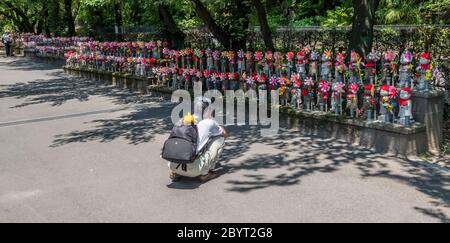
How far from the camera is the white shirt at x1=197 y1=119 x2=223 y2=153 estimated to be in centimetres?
677

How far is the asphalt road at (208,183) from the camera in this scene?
577 cm

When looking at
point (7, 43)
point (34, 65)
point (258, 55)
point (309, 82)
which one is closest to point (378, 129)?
point (309, 82)

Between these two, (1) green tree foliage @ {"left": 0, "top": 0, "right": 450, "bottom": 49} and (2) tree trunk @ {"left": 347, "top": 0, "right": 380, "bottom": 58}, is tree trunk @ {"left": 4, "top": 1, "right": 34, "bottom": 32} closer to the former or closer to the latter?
(1) green tree foliage @ {"left": 0, "top": 0, "right": 450, "bottom": 49}

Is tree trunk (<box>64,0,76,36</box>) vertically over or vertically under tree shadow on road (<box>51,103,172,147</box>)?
over

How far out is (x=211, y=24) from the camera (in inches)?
518

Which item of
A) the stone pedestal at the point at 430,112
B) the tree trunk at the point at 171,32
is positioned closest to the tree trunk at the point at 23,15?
the tree trunk at the point at 171,32

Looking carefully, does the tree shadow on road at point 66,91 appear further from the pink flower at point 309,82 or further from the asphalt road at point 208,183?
the pink flower at point 309,82

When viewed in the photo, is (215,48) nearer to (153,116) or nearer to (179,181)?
(153,116)

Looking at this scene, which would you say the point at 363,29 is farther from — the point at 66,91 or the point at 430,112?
the point at 66,91

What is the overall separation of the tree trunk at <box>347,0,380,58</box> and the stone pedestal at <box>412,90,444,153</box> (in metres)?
2.26

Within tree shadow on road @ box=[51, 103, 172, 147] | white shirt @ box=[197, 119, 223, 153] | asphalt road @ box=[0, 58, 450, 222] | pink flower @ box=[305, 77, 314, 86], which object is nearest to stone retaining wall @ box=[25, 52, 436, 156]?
asphalt road @ box=[0, 58, 450, 222]

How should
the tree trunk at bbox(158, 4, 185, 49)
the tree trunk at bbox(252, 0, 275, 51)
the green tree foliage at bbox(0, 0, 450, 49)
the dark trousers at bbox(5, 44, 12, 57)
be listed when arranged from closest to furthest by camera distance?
the tree trunk at bbox(252, 0, 275, 51) → the green tree foliage at bbox(0, 0, 450, 49) → the tree trunk at bbox(158, 4, 185, 49) → the dark trousers at bbox(5, 44, 12, 57)

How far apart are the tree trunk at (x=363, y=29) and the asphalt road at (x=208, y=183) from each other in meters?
2.31

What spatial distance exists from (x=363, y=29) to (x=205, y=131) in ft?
16.3
